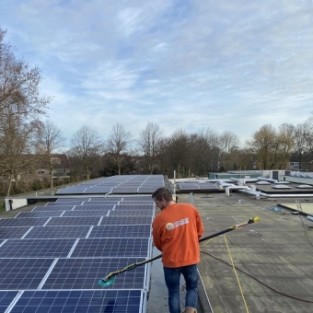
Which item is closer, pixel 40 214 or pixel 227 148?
pixel 40 214

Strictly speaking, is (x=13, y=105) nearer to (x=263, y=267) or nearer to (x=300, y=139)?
(x=263, y=267)

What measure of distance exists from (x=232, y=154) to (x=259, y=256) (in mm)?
69810

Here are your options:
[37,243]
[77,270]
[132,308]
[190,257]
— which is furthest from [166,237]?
[37,243]

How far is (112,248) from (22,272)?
156 centimetres

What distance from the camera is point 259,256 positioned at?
8.48 metres

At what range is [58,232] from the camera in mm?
6582

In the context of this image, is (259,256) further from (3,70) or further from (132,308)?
(3,70)

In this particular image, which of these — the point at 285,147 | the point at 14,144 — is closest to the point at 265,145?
the point at 285,147

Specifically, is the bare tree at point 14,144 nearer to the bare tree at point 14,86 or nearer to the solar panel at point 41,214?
the bare tree at point 14,86

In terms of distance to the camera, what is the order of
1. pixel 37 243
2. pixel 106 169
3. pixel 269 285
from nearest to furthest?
pixel 37 243
pixel 269 285
pixel 106 169

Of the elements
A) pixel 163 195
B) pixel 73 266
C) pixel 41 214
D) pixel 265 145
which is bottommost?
pixel 41 214

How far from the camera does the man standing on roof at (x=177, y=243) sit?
334 centimetres

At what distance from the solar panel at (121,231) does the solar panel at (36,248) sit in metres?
0.77

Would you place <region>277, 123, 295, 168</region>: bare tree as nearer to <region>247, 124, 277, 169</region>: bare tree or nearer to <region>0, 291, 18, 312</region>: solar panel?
<region>247, 124, 277, 169</region>: bare tree
